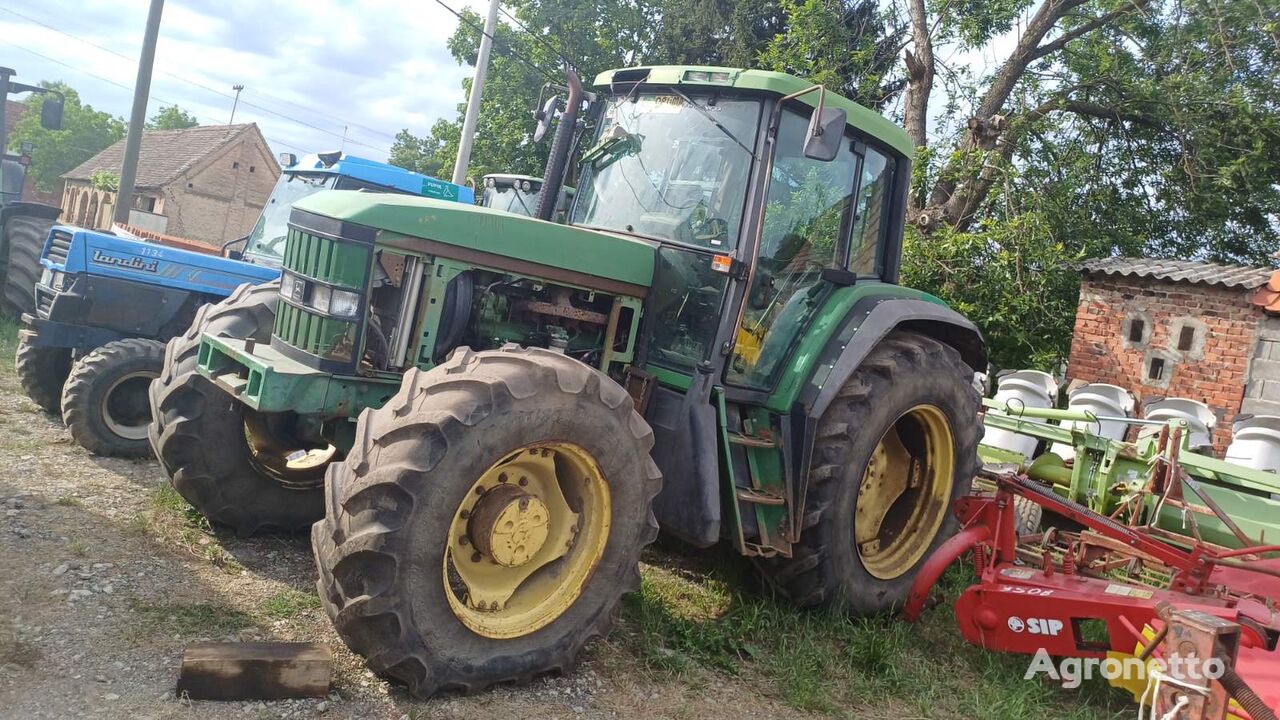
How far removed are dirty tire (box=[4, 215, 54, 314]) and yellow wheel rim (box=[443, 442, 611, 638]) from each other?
7465 millimetres

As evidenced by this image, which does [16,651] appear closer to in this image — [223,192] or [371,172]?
[371,172]

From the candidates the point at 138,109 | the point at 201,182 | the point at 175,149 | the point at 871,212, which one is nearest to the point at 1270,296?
the point at 871,212

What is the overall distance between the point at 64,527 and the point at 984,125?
461 inches

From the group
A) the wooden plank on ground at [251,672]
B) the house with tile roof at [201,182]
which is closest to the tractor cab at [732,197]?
the wooden plank on ground at [251,672]

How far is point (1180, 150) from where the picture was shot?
1399 centimetres

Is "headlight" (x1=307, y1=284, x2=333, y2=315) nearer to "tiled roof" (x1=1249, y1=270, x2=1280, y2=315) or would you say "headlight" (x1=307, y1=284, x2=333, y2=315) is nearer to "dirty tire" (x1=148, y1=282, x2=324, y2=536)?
"dirty tire" (x1=148, y1=282, x2=324, y2=536)

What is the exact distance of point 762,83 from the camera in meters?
4.23

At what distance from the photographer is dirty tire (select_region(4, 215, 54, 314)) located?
8.97 meters

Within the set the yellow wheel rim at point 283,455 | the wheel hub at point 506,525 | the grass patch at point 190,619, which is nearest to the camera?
the wheel hub at point 506,525

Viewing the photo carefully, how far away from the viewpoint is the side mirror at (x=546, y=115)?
16.3 ft

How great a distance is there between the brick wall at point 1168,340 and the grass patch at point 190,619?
1009cm

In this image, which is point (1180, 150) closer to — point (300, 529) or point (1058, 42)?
point (1058, 42)

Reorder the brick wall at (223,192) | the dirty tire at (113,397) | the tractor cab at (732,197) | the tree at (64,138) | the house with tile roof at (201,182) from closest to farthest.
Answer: the tractor cab at (732,197) → the dirty tire at (113,397) → the house with tile roof at (201,182) → the brick wall at (223,192) → the tree at (64,138)

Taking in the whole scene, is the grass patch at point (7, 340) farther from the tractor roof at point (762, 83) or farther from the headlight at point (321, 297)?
the tractor roof at point (762, 83)
